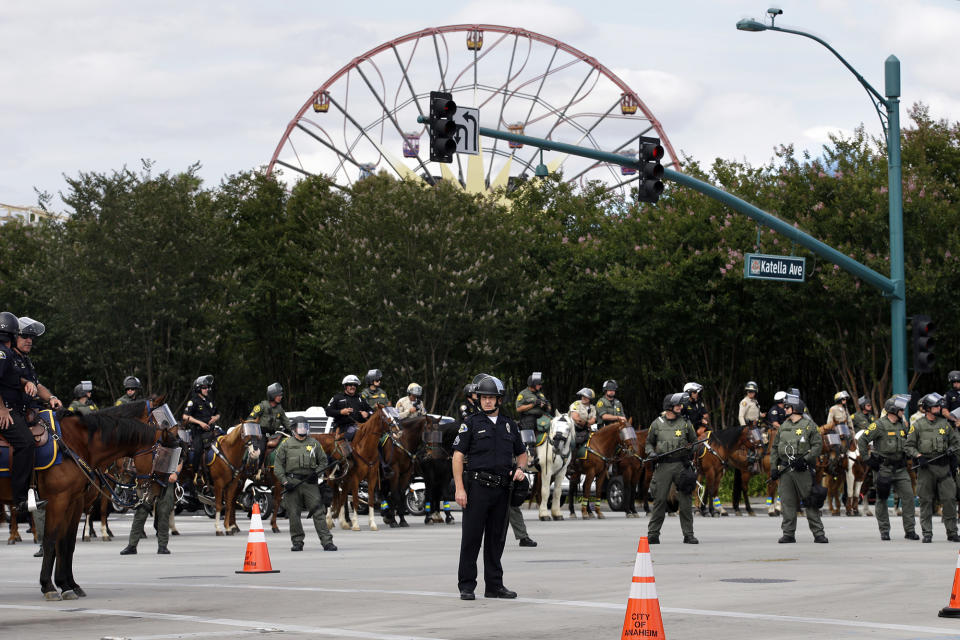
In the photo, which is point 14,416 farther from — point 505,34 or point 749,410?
point 505,34

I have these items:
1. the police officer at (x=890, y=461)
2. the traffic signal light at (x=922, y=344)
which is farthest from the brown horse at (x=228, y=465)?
the traffic signal light at (x=922, y=344)

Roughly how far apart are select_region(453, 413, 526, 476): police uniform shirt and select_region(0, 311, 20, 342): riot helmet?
14.1 ft

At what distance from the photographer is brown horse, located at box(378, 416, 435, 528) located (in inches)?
1051

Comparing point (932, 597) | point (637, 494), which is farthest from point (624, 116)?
point (932, 597)

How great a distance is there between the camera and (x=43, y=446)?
14.1 m

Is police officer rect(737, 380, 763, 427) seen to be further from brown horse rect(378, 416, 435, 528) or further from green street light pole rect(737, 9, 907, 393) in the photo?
brown horse rect(378, 416, 435, 528)

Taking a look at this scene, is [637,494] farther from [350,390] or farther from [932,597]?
[932,597]

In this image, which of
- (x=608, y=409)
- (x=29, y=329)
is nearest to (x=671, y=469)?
(x=608, y=409)

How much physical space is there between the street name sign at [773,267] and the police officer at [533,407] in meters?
4.49

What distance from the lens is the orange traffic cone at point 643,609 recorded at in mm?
9867

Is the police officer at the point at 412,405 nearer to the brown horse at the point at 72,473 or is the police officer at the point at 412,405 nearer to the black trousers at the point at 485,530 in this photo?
the brown horse at the point at 72,473

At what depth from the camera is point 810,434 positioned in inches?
876

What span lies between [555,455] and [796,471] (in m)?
7.26

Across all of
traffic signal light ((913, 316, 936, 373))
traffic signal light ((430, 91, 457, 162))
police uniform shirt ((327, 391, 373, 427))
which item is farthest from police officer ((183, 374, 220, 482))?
traffic signal light ((913, 316, 936, 373))
